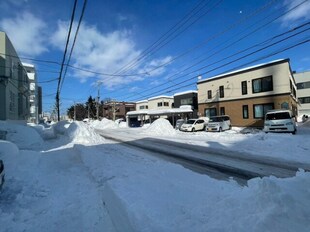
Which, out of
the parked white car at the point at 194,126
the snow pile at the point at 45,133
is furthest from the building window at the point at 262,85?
the snow pile at the point at 45,133

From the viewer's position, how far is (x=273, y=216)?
2863 mm

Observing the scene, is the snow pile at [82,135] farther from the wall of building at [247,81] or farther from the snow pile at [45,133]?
the wall of building at [247,81]

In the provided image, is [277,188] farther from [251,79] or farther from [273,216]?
[251,79]

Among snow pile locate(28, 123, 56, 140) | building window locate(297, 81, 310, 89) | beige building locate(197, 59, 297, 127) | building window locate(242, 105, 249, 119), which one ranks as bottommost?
snow pile locate(28, 123, 56, 140)

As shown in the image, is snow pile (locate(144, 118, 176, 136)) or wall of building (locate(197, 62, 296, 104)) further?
wall of building (locate(197, 62, 296, 104))

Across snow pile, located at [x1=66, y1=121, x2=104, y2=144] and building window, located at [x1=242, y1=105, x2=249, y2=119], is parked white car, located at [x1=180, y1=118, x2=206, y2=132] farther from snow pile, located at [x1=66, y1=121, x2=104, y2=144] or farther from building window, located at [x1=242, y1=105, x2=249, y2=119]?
snow pile, located at [x1=66, y1=121, x2=104, y2=144]

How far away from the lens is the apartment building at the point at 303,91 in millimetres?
56094

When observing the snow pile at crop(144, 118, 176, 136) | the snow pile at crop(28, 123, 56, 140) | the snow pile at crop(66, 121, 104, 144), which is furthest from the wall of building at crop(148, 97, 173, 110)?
the snow pile at crop(66, 121, 104, 144)

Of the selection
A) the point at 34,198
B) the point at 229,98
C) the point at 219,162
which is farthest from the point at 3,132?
the point at 229,98

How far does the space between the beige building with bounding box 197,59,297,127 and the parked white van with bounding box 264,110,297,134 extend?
8.56m

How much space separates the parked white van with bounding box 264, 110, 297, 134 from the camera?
18047 mm

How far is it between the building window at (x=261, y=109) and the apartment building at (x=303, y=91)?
1431 inches

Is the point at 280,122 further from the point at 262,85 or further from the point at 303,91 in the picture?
the point at 303,91

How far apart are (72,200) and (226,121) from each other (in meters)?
24.0
